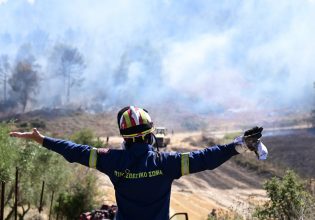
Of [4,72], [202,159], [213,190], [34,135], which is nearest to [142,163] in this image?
[202,159]

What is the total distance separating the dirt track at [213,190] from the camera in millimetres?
29953

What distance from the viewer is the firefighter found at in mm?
3598

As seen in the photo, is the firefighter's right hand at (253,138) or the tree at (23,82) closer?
the firefighter's right hand at (253,138)

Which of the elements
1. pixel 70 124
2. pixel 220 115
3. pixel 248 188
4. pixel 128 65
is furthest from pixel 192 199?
pixel 128 65

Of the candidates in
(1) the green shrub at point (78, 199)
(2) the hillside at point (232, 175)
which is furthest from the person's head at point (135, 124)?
(1) the green shrub at point (78, 199)

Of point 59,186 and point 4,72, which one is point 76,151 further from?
point 4,72

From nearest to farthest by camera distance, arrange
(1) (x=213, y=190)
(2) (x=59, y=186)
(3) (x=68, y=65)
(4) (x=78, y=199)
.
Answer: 1. (2) (x=59, y=186)
2. (4) (x=78, y=199)
3. (1) (x=213, y=190)
4. (3) (x=68, y=65)

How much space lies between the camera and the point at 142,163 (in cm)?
371

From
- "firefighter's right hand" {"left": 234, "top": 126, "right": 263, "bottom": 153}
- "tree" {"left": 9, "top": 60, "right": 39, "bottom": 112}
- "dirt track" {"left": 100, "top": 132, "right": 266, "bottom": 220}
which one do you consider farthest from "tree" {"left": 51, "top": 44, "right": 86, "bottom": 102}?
"firefighter's right hand" {"left": 234, "top": 126, "right": 263, "bottom": 153}

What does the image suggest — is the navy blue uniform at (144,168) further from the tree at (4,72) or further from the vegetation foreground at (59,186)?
the tree at (4,72)

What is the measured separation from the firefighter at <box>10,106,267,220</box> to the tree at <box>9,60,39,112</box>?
86.7 m

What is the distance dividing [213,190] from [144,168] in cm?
3317

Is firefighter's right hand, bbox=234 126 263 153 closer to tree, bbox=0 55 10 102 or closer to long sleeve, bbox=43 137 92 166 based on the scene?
long sleeve, bbox=43 137 92 166

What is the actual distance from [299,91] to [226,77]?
758 inches
